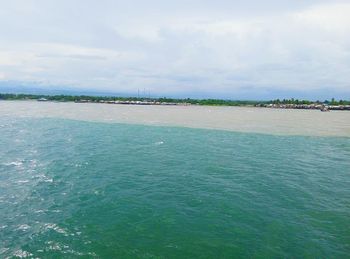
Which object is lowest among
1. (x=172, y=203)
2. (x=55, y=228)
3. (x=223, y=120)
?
(x=55, y=228)

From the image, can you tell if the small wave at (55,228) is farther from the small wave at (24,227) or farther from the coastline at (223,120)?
the coastline at (223,120)

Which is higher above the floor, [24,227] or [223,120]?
[223,120]

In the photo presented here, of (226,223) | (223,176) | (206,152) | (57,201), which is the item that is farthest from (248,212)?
Answer: (206,152)

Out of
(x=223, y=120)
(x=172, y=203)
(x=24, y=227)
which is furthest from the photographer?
(x=223, y=120)

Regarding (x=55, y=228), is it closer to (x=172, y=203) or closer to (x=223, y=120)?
(x=172, y=203)

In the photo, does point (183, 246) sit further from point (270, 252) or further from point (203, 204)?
point (203, 204)

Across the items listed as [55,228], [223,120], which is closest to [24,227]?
[55,228]

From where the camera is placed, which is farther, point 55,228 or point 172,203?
point 172,203

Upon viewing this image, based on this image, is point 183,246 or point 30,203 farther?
point 30,203

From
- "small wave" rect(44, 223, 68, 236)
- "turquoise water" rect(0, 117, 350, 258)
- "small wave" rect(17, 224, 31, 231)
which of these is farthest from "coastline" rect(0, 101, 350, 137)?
"small wave" rect(17, 224, 31, 231)

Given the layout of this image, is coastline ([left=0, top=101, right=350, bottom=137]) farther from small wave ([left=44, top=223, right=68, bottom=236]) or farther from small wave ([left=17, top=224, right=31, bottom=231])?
small wave ([left=17, top=224, right=31, bottom=231])
